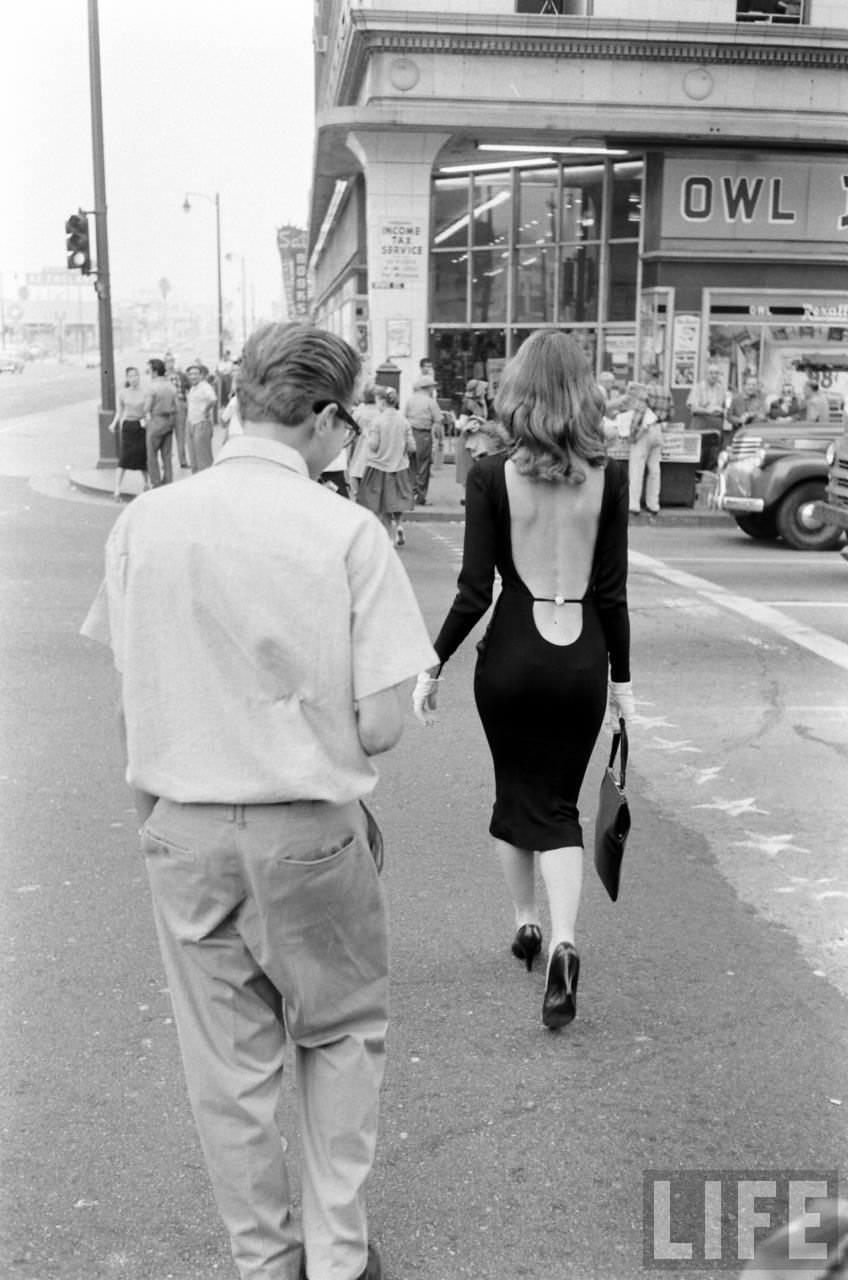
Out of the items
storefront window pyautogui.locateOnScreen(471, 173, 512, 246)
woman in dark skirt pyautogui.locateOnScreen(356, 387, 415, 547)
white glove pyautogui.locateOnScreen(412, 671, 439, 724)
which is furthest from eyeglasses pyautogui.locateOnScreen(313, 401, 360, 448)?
storefront window pyautogui.locateOnScreen(471, 173, 512, 246)

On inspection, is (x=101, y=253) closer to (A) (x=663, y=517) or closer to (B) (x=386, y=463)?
(A) (x=663, y=517)

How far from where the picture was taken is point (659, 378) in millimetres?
20750

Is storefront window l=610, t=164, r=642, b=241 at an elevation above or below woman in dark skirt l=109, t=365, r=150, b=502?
above

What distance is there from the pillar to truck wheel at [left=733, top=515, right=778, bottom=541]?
312 inches

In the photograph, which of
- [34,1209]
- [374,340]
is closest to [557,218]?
[374,340]

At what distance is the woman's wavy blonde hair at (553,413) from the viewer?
3824mm

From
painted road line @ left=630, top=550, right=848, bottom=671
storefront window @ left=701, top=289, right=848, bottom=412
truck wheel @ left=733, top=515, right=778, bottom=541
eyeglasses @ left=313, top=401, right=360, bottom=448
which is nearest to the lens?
eyeglasses @ left=313, top=401, right=360, bottom=448

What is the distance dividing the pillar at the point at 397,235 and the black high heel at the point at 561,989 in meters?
18.4

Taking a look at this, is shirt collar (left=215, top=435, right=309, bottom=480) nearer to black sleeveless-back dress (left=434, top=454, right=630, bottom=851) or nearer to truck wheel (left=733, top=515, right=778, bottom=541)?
black sleeveless-back dress (left=434, top=454, right=630, bottom=851)

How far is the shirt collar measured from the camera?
256 centimetres

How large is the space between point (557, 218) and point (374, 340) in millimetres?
4673

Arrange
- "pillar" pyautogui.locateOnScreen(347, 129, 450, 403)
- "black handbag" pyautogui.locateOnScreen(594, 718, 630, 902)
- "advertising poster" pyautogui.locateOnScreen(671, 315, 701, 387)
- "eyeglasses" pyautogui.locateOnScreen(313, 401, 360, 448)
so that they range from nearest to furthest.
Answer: "eyeglasses" pyautogui.locateOnScreen(313, 401, 360, 448) → "black handbag" pyautogui.locateOnScreen(594, 718, 630, 902) → "pillar" pyautogui.locateOnScreen(347, 129, 450, 403) → "advertising poster" pyautogui.locateOnScreen(671, 315, 701, 387)

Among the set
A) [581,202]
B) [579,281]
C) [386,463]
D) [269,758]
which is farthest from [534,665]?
[581,202]

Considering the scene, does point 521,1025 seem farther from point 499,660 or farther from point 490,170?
point 490,170
